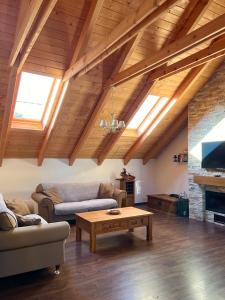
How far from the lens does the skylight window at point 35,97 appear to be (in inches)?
192

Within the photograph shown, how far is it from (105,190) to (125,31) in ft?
13.9

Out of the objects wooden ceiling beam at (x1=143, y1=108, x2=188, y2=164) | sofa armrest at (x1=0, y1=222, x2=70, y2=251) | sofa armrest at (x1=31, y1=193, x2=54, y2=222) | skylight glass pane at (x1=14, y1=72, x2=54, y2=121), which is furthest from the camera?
wooden ceiling beam at (x1=143, y1=108, x2=188, y2=164)

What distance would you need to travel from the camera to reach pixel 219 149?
18.5 feet

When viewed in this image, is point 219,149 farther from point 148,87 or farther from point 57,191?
point 57,191

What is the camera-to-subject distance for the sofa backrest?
600 centimetres

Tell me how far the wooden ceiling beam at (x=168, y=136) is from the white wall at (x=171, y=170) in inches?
5.4

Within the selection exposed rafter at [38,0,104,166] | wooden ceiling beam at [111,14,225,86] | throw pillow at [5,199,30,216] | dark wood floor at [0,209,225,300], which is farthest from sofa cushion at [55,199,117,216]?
wooden ceiling beam at [111,14,225,86]

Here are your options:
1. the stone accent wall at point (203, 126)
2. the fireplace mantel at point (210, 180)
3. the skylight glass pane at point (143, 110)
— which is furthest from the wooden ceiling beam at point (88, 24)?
the fireplace mantel at point (210, 180)

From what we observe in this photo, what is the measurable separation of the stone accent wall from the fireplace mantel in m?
0.16

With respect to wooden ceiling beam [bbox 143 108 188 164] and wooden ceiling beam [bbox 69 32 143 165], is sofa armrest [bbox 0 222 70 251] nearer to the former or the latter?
wooden ceiling beam [bbox 69 32 143 165]

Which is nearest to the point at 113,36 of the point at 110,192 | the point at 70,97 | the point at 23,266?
the point at 70,97

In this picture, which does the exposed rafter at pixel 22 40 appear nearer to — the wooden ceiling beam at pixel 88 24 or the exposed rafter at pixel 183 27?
the wooden ceiling beam at pixel 88 24

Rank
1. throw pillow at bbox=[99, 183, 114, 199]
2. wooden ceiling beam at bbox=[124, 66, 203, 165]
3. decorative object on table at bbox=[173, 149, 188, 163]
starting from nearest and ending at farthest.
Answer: wooden ceiling beam at bbox=[124, 66, 203, 165], throw pillow at bbox=[99, 183, 114, 199], decorative object on table at bbox=[173, 149, 188, 163]

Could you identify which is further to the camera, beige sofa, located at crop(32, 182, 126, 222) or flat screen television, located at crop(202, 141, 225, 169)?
flat screen television, located at crop(202, 141, 225, 169)
